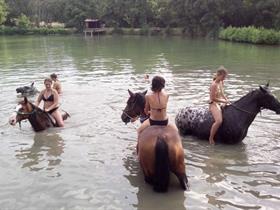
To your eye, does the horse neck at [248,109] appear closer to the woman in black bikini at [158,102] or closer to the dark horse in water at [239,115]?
the dark horse in water at [239,115]

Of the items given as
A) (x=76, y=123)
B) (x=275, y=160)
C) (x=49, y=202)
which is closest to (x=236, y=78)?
(x=76, y=123)

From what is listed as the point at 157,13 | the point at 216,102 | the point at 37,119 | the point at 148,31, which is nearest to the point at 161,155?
the point at 216,102

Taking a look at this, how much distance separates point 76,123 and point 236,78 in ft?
38.6

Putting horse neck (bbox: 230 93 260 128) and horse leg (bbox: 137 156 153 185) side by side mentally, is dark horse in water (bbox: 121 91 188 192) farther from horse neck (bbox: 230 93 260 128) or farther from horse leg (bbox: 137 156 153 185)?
horse neck (bbox: 230 93 260 128)

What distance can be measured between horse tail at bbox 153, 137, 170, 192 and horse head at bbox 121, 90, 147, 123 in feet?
7.80

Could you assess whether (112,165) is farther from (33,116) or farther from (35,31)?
(35,31)

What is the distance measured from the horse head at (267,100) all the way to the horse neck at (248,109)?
0.47 ft

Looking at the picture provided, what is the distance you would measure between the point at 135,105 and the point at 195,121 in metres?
2.25

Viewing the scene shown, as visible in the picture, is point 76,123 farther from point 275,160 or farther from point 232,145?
point 275,160

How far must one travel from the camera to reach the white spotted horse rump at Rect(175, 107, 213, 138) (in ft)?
37.1

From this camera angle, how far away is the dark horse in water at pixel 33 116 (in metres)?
11.7

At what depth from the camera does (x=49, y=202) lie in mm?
8031

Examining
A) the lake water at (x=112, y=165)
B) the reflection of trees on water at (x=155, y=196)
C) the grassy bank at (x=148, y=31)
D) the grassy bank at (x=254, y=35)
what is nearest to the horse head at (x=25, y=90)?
the lake water at (x=112, y=165)

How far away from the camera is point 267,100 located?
1057cm
